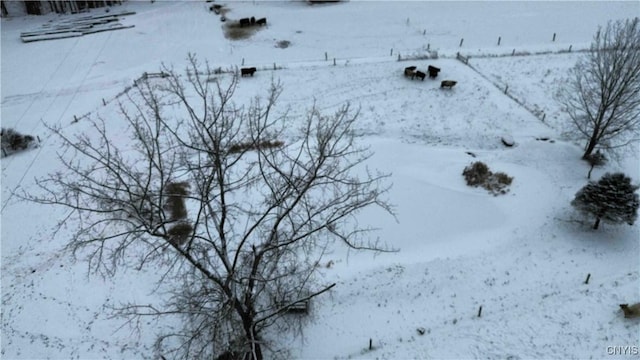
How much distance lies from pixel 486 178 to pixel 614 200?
16.7 feet

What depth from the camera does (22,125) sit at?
26.2 m

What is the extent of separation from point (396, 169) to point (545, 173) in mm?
7040

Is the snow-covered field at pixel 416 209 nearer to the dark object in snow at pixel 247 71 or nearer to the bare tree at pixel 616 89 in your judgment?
the dark object in snow at pixel 247 71

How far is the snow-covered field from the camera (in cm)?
1438

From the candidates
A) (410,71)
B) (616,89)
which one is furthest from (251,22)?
(616,89)

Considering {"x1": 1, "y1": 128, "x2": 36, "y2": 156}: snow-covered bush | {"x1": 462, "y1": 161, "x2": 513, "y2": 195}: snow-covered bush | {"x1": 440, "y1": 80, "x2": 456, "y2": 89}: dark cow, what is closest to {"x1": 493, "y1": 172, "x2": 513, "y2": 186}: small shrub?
{"x1": 462, "y1": 161, "x2": 513, "y2": 195}: snow-covered bush

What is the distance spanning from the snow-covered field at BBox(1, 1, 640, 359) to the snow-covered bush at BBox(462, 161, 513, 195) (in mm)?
383

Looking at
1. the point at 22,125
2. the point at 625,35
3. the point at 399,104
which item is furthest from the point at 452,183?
the point at 22,125

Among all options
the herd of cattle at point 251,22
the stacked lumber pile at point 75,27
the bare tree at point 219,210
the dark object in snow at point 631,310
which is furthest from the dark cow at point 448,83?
the stacked lumber pile at point 75,27

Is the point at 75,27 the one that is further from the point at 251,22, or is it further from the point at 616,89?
the point at 616,89

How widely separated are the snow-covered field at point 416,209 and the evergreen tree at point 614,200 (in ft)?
4.32

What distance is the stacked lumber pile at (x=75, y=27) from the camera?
3812 centimetres

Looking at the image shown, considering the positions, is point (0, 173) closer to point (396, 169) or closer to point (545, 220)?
point (396, 169)

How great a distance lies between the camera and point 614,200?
16125mm
